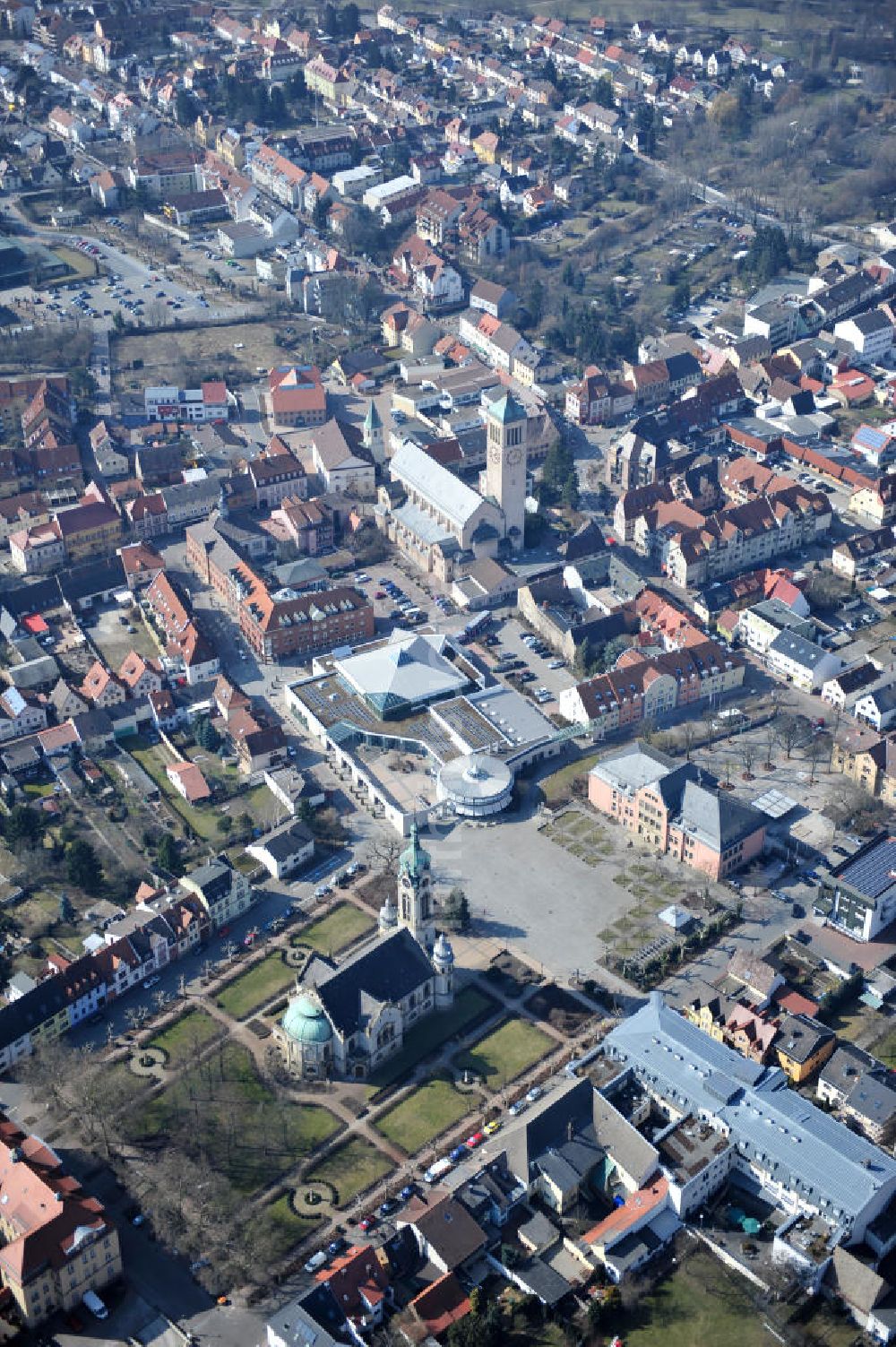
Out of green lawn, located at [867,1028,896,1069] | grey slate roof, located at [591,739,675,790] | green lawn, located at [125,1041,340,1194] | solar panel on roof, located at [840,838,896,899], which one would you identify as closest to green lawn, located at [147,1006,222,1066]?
green lawn, located at [125,1041,340,1194]

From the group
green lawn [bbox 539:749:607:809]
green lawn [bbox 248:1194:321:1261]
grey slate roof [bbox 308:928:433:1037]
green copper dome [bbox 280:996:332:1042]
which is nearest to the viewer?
green lawn [bbox 248:1194:321:1261]

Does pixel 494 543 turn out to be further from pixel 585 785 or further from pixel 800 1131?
pixel 800 1131

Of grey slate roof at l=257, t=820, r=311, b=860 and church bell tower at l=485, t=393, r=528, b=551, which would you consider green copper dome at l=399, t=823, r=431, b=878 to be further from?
church bell tower at l=485, t=393, r=528, b=551

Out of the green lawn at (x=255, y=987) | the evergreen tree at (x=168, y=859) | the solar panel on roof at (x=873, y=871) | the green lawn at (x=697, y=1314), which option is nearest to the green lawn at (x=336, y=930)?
the green lawn at (x=255, y=987)

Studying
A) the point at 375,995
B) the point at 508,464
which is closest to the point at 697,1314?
the point at 375,995

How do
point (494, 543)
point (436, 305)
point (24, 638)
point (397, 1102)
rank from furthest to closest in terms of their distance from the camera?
point (436, 305) < point (494, 543) < point (24, 638) < point (397, 1102)

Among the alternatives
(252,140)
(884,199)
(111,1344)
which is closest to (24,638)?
(111,1344)
